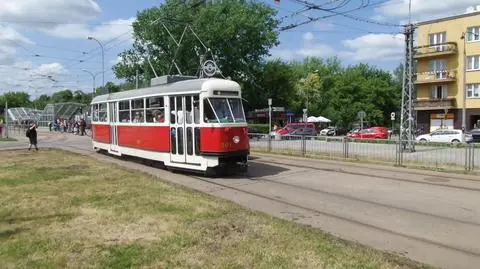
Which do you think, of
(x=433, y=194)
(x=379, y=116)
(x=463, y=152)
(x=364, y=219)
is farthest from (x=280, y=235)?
(x=379, y=116)

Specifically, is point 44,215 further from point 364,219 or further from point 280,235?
point 364,219

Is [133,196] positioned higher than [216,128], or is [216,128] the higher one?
[216,128]

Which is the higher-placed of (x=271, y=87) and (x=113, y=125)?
(x=271, y=87)

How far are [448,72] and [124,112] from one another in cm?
5060

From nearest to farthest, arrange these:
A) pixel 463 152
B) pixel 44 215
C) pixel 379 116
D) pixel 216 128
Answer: pixel 44 215
pixel 216 128
pixel 463 152
pixel 379 116

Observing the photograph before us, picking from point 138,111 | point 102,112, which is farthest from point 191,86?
point 102,112

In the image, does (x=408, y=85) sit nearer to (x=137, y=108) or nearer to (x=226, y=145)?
(x=137, y=108)

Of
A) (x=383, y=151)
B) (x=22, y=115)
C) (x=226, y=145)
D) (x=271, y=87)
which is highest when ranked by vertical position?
(x=271, y=87)

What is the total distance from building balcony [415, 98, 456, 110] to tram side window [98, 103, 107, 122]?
155ft

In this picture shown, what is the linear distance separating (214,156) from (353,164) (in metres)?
6.98

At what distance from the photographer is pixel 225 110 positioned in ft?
54.7

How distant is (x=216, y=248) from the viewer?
731 centimetres

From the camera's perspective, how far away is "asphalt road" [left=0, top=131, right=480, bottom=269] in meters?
8.38

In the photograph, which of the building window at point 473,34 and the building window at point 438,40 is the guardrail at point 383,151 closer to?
the building window at point 473,34
